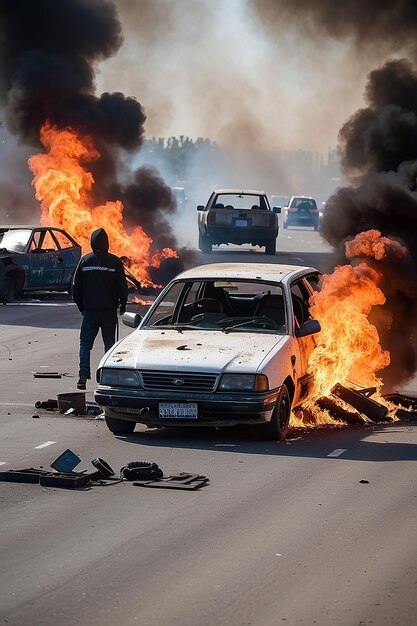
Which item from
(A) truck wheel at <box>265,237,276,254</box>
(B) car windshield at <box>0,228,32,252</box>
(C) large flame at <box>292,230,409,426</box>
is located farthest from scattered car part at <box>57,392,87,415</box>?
(A) truck wheel at <box>265,237,276,254</box>

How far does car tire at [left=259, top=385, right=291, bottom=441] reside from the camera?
38.3ft

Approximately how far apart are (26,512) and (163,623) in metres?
2.62

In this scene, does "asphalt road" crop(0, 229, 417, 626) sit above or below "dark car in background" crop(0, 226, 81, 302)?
below

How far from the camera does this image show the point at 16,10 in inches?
1563

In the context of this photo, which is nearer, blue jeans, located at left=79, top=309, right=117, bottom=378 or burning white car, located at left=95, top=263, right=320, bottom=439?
burning white car, located at left=95, top=263, right=320, bottom=439

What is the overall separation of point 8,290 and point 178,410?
14.7 metres

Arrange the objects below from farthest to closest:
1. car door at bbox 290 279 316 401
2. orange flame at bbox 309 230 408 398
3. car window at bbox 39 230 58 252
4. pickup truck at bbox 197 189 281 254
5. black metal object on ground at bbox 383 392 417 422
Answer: pickup truck at bbox 197 189 281 254
car window at bbox 39 230 58 252
black metal object on ground at bbox 383 392 417 422
orange flame at bbox 309 230 408 398
car door at bbox 290 279 316 401

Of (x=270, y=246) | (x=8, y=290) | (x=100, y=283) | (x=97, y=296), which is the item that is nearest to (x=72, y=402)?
(x=97, y=296)

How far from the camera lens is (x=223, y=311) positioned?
13102 millimetres

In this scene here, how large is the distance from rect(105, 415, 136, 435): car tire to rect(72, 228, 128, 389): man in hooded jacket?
99.9 inches

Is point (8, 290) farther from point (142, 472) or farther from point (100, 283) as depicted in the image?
point (142, 472)

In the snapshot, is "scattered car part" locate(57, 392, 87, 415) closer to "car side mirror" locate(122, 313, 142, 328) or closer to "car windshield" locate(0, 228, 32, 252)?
"car side mirror" locate(122, 313, 142, 328)

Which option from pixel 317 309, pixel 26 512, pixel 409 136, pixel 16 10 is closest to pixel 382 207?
pixel 409 136

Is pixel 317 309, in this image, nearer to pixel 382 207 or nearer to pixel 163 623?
pixel 382 207
